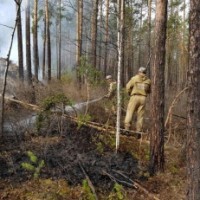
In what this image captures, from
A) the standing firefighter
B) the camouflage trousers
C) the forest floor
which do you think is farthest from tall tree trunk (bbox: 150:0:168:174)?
the camouflage trousers

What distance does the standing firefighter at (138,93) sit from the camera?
10992 millimetres

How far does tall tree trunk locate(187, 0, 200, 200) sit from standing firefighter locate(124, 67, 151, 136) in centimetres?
525

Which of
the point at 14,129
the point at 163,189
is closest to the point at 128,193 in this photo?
the point at 163,189

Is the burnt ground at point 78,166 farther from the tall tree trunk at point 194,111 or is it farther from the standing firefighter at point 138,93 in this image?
the tall tree trunk at point 194,111

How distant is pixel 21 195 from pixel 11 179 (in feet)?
1.96

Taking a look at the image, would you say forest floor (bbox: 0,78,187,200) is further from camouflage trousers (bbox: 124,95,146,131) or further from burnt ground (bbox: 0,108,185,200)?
camouflage trousers (bbox: 124,95,146,131)

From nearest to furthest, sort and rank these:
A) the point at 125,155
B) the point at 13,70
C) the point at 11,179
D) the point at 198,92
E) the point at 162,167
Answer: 1. the point at 198,92
2. the point at 11,179
3. the point at 162,167
4. the point at 125,155
5. the point at 13,70

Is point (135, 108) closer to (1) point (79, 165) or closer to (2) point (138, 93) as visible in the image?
(2) point (138, 93)

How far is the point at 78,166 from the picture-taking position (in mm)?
8234

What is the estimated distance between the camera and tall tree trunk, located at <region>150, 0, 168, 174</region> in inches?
343

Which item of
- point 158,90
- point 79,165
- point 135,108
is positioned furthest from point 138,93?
point 79,165

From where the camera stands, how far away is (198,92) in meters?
5.59

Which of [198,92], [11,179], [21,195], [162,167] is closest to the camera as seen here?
[198,92]

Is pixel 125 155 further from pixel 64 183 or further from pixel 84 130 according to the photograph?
pixel 64 183
